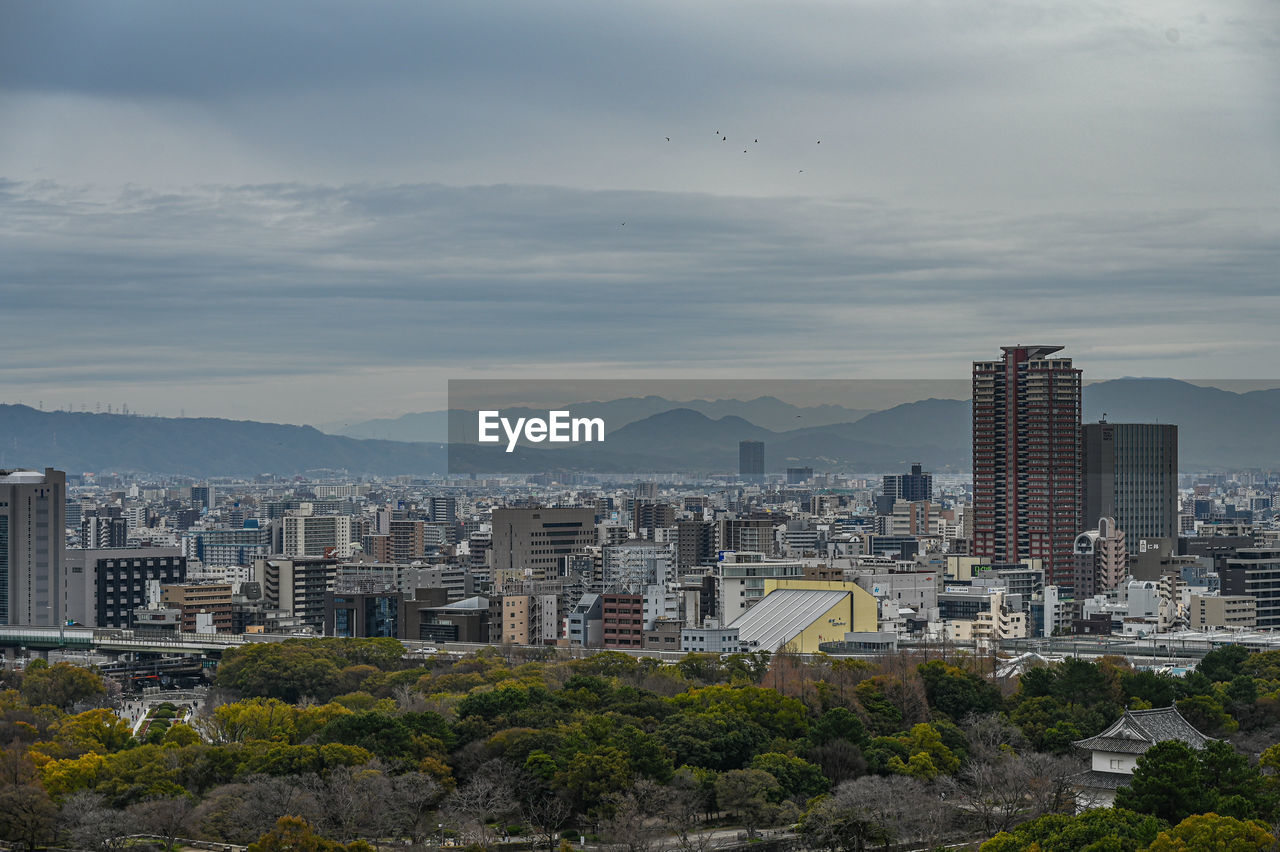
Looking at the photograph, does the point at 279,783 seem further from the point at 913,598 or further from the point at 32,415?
the point at 32,415

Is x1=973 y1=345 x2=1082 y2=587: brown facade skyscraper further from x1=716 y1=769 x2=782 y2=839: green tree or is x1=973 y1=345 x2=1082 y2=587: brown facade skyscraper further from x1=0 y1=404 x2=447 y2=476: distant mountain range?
x1=0 y1=404 x2=447 y2=476: distant mountain range

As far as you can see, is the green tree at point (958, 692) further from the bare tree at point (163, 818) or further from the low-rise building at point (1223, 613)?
the low-rise building at point (1223, 613)

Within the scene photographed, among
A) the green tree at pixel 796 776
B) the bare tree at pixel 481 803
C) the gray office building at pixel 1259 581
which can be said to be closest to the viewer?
the bare tree at pixel 481 803

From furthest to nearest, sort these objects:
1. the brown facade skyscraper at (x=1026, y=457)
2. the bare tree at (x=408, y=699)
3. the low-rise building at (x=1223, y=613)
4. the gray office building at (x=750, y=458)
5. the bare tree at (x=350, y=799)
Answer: the gray office building at (x=750, y=458) < the brown facade skyscraper at (x=1026, y=457) < the low-rise building at (x=1223, y=613) < the bare tree at (x=408, y=699) < the bare tree at (x=350, y=799)

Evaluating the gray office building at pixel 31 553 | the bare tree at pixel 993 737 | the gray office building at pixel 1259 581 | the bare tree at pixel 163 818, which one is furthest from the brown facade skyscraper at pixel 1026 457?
the bare tree at pixel 163 818

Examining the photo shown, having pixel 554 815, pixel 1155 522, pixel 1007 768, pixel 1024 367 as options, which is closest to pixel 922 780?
pixel 1007 768

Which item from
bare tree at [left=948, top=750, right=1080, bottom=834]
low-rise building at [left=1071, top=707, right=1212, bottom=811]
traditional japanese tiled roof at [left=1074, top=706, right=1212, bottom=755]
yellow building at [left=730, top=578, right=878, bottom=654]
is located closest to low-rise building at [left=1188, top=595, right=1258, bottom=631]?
yellow building at [left=730, top=578, right=878, bottom=654]
